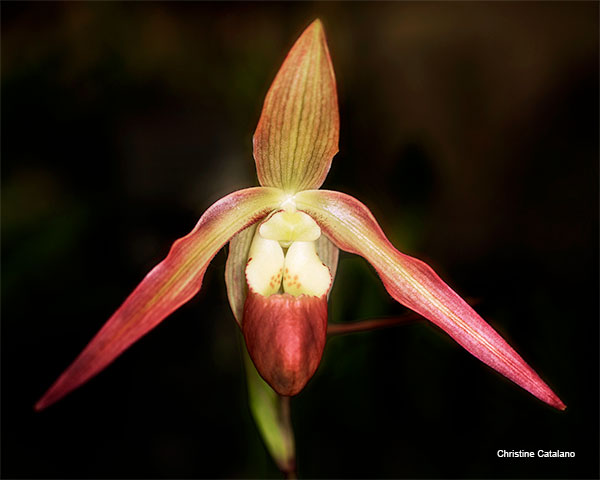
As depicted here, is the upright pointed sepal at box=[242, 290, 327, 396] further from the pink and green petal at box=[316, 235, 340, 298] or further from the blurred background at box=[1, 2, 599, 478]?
the blurred background at box=[1, 2, 599, 478]

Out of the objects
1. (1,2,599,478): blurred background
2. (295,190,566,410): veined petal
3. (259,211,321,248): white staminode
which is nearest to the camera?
(295,190,566,410): veined petal

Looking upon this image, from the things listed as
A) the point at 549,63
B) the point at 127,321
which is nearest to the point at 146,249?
the point at 127,321

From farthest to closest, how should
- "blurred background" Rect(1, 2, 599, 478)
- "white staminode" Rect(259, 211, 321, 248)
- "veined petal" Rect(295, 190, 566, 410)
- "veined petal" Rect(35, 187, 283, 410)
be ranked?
"blurred background" Rect(1, 2, 599, 478) < "white staminode" Rect(259, 211, 321, 248) < "veined petal" Rect(295, 190, 566, 410) < "veined petal" Rect(35, 187, 283, 410)

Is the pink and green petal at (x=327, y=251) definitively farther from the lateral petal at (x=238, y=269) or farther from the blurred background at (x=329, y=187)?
the blurred background at (x=329, y=187)

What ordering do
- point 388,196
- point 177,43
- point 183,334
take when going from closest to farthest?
point 388,196 < point 183,334 < point 177,43

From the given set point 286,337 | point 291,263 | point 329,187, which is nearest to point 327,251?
point 291,263

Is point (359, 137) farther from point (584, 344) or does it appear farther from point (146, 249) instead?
point (584, 344)

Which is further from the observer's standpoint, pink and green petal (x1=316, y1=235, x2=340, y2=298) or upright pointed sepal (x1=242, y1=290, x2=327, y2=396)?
pink and green petal (x1=316, y1=235, x2=340, y2=298)

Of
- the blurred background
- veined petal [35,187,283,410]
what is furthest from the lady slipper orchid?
the blurred background

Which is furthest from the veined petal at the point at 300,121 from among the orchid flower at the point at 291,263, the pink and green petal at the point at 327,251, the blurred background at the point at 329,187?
the blurred background at the point at 329,187
